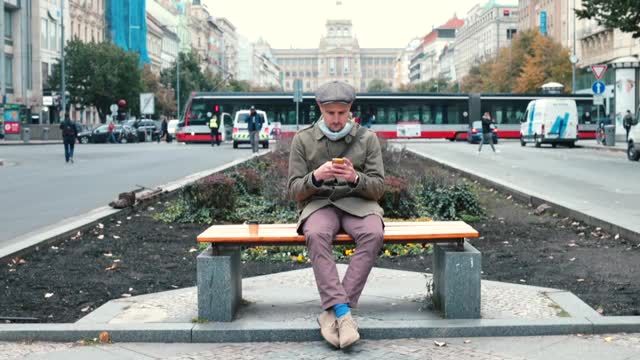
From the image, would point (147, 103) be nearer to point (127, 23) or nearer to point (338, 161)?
point (127, 23)

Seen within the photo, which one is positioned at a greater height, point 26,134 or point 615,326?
point 26,134

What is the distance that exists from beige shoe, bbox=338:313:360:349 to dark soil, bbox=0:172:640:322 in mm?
2025

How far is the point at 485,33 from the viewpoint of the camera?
465 feet

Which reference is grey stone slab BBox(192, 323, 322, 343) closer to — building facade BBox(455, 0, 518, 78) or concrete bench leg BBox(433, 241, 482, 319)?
concrete bench leg BBox(433, 241, 482, 319)

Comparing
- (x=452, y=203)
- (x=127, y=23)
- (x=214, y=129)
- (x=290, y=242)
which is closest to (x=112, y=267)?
(x=290, y=242)

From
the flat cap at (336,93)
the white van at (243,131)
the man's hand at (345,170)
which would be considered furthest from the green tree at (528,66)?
the man's hand at (345,170)

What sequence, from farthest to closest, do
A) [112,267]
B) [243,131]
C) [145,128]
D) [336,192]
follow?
[145,128]
[243,131]
[112,267]
[336,192]

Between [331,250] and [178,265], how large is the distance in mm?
3130

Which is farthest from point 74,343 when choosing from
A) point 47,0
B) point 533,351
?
point 47,0

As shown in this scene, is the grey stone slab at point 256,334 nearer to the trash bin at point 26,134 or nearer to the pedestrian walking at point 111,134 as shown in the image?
the trash bin at point 26,134

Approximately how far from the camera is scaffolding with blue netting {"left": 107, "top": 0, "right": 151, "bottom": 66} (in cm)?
9175

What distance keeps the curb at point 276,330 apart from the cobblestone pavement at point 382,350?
0.19 feet

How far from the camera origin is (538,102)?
49250mm

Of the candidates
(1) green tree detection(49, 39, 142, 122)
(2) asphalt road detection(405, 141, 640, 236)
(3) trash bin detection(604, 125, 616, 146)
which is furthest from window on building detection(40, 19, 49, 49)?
(2) asphalt road detection(405, 141, 640, 236)
